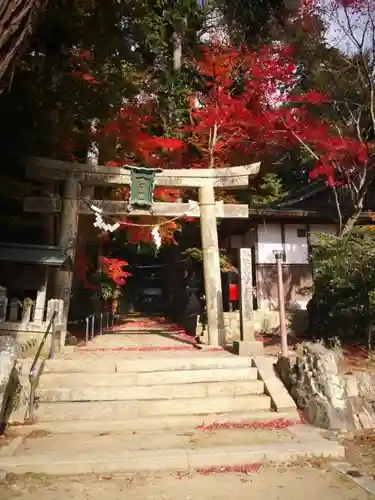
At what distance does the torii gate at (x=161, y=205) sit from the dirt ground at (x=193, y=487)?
23.1ft

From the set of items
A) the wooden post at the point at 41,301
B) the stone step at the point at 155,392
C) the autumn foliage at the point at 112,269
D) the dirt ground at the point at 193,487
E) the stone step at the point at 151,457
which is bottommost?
the dirt ground at the point at 193,487

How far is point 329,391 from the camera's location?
6.58 meters

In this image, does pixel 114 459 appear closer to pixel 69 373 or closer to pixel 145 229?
pixel 69 373

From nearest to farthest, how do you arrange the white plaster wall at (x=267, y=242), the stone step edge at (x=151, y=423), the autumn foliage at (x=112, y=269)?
the stone step edge at (x=151, y=423)
the white plaster wall at (x=267, y=242)
the autumn foliage at (x=112, y=269)

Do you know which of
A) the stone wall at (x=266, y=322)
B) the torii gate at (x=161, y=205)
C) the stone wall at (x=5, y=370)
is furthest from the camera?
the stone wall at (x=266, y=322)

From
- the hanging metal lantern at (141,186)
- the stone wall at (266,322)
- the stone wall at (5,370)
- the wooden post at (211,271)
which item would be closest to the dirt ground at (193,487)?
the stone wall at (5,370)

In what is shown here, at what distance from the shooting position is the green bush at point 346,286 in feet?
32.7

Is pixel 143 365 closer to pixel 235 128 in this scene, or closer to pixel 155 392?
pixel 155 392

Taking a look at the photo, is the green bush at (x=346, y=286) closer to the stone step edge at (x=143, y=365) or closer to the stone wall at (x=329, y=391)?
the stone wall at (x=329, y=391)

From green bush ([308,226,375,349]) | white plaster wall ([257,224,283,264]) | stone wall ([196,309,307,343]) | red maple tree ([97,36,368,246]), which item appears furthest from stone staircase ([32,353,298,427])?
white plaster wall ([257,224,283,264])

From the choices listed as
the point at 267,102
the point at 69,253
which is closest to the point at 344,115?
the point at 267,102

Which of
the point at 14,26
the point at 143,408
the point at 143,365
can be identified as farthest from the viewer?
the point at 143,365

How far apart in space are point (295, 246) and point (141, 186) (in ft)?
29.5

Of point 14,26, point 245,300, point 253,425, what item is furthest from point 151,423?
point 14,26
